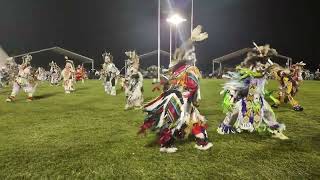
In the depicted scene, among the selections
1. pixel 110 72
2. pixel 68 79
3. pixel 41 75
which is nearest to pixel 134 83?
pixel 110 72

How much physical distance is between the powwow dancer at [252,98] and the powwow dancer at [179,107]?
5.60 feet

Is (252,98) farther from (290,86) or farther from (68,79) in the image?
(68,79)

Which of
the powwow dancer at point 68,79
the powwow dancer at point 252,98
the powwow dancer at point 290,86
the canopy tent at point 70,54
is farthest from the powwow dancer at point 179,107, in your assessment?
the canopy tent at point 70,54

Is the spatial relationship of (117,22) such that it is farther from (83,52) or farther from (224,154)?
(224,154)

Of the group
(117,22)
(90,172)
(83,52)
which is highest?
(117,22)

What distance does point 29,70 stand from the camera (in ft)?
64.6

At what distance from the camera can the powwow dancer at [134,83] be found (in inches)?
625

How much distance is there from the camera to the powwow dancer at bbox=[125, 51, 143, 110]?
15.9 metres

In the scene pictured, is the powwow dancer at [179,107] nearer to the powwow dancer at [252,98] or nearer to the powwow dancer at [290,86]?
the powwow dancer at [252,98]

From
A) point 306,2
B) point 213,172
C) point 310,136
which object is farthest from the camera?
point 306,2

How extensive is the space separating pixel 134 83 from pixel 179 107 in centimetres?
824

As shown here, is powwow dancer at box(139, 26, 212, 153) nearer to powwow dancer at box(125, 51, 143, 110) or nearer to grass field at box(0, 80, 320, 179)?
A: grass field at box(0, 80, 320, 179)

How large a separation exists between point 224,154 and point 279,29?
50.1 m

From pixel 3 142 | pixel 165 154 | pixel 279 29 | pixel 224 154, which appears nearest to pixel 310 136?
pixel 224 154
